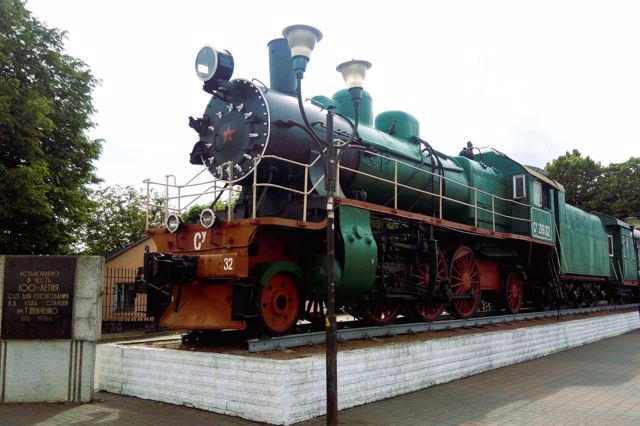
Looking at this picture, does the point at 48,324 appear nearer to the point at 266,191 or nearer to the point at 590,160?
the point at 266,191

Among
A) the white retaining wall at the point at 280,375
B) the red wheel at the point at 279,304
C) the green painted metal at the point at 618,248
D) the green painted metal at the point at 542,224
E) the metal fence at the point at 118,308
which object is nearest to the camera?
the white retaining wall at the point at 280,375

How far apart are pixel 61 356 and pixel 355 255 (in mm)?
4577

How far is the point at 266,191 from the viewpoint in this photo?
820 centimetres

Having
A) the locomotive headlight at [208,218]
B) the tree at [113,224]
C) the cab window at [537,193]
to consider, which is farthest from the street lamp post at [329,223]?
the tree at [113,224]

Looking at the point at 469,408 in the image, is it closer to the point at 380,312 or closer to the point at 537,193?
the point at 380,312

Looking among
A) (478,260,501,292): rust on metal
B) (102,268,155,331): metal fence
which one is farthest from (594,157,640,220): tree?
(102,268,155,331): metal fence

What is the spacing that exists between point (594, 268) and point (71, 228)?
61.0 ft

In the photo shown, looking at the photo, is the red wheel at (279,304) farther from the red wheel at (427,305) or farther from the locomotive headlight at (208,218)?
the red wheel at (427,305)

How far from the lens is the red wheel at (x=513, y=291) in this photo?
13438mm

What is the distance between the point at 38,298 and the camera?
7586 millimetres

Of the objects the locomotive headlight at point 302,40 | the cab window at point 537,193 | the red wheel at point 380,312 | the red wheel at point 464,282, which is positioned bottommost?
the red wheel at point 380,312

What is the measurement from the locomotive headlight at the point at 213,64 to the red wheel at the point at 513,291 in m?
9.24

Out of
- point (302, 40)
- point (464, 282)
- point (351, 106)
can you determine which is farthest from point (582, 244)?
point (302, 40)

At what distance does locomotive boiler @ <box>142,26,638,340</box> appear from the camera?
7102 millimetres
